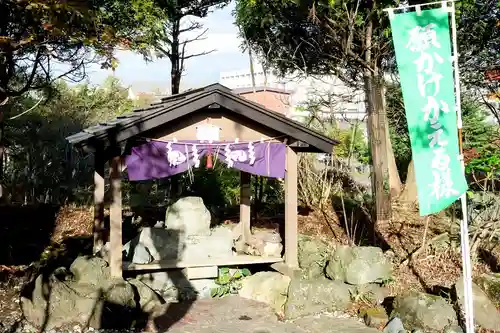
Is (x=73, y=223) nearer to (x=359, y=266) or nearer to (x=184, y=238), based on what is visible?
(x=184, y=238)

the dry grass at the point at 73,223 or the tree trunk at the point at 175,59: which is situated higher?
the tree trunk at the point at 175,59

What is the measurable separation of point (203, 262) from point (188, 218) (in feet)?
2.84

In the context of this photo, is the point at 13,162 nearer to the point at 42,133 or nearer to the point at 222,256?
the point at 42,133

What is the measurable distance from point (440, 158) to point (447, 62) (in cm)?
120

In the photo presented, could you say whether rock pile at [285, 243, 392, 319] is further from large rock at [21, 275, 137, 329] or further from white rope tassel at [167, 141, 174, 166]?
white rope tassel at [167, 141, 174, 166]

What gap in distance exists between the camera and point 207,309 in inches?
357

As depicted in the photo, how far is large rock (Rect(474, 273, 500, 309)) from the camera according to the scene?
8414mm

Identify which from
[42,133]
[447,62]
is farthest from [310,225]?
[42,133]

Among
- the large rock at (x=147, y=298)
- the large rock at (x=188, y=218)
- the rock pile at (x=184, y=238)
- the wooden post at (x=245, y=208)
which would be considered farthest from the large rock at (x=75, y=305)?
the wooden post at (x=245, y=208)

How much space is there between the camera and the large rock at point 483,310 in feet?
25.4

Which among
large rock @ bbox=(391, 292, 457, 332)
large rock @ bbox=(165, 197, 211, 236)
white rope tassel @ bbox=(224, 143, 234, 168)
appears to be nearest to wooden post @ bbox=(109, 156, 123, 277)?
large rock @ bbox=(165, 197, 211, 236)

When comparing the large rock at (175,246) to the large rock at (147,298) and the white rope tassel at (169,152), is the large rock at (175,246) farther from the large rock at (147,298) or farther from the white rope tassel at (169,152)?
the white rope tassel at (169,152)

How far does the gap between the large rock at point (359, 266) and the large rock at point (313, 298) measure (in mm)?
353

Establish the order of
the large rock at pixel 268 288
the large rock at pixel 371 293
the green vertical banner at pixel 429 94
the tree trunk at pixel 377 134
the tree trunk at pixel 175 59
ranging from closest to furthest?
the green vertical banner at pixel 429 94
the large rock at pixel 371 293
the large rock at pixel 268 288
the tree trunk at pixel 377 134
the tree trunk at pixel 175 59
